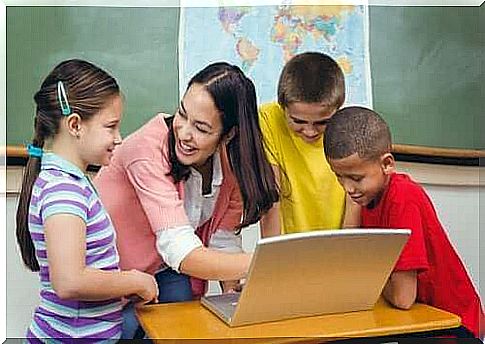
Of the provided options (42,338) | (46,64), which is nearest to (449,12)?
(46,64)

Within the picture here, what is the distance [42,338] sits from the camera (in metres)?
1.20

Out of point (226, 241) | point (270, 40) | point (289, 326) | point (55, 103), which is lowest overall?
point (289, 326)

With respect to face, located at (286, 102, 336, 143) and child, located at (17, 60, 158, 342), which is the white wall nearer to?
child, located at (17, 60, 158, 342)

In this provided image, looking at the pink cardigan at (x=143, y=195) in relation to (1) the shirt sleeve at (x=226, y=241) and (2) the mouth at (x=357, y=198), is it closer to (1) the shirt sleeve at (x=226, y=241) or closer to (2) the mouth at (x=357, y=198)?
(1) the shirt sleeve at (x=226, y=241)

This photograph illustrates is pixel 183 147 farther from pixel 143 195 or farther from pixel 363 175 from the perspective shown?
pixel 363 175

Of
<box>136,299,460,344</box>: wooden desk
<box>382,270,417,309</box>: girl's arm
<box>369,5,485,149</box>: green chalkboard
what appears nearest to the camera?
<box>136,299,460,344</box>: wooden desk

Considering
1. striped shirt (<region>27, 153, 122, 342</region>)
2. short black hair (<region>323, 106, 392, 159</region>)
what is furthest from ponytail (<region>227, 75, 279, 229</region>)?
striped shirt (<region>27, 153, 122, 342</region>)

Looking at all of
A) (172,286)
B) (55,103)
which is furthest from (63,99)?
(172,286)

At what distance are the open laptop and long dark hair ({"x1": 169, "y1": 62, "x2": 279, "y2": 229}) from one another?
0.16 meters

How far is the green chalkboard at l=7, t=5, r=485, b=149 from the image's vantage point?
4.08 feet

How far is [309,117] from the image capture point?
1.25 m

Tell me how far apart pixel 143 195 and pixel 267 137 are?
0.22 meters

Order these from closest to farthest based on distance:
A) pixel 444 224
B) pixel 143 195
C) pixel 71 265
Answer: pixel 71 265 < pixel 143 195 < pixel 444 224

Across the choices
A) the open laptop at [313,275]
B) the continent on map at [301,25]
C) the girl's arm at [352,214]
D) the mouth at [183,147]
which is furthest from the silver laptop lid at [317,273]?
the continent on map at [301,25]
